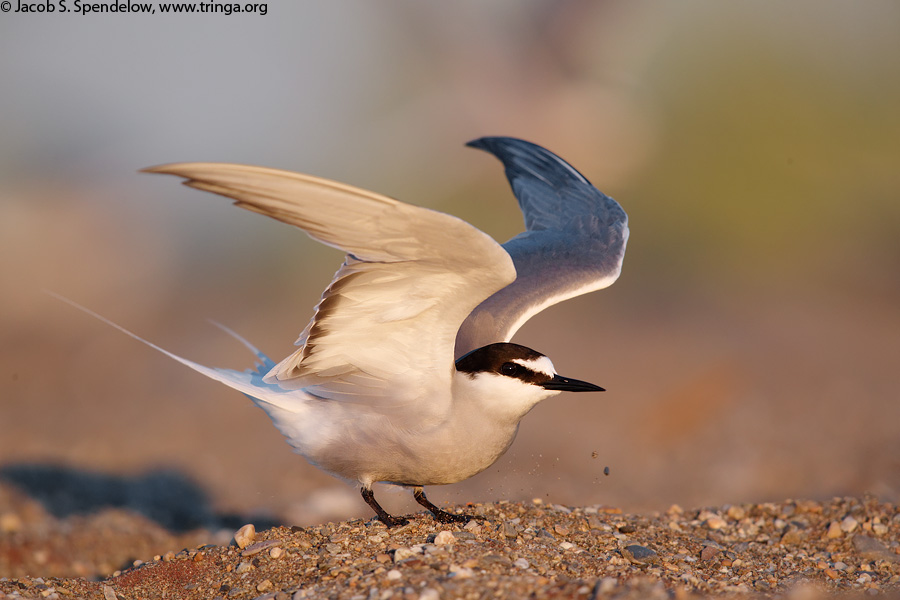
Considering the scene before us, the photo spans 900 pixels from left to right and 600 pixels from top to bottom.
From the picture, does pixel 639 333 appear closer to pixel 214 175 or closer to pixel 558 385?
pixel 558 385

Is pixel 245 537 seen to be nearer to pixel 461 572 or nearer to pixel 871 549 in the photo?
pixel 461 572

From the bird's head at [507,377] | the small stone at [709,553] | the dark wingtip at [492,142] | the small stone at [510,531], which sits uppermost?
the dark wingtip at [492,142]

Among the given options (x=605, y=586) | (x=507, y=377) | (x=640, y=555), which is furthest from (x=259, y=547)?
(x=640, y=555)

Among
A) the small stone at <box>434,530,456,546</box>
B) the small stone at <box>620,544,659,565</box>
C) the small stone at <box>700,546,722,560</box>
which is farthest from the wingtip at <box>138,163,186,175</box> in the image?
the small stone at <box>700,546,722,560</box>

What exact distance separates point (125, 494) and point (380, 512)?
507 centimetres

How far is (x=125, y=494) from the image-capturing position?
30.9 ft

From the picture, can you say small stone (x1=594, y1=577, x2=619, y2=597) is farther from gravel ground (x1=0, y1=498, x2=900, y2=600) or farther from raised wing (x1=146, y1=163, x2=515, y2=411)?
raised wing (x1=146, y1=163, x2=515, y2=411)

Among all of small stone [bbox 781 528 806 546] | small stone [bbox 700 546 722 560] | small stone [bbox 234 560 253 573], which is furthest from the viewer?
small stone [bbox 781 528 806 546]

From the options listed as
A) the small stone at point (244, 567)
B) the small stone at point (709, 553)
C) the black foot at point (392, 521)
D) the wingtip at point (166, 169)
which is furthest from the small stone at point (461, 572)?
the wingtip at point (166, 169)

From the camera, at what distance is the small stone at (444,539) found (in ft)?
15.9

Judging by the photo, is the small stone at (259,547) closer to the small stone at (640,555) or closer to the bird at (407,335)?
the bird at (407,335)

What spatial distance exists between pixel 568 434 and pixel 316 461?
554 centimetres

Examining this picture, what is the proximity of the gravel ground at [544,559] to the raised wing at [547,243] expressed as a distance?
1.27 m

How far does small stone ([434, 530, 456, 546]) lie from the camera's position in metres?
4.85
